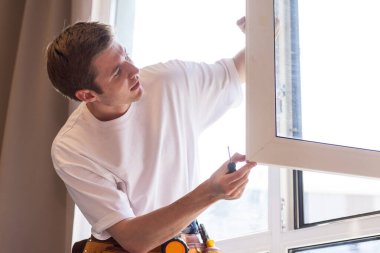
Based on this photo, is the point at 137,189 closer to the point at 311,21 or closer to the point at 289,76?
the point at 289,76

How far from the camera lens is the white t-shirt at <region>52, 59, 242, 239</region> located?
1352mm

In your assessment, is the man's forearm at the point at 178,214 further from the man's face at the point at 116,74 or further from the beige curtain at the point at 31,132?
the beige curtain at the point at 31,132

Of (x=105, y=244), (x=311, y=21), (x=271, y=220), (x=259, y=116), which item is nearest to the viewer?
(x=259, y=116)

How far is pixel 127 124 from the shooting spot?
137 centimetres

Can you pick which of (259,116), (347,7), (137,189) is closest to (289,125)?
(259,116)

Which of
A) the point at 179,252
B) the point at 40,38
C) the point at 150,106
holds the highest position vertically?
the point at 40,38

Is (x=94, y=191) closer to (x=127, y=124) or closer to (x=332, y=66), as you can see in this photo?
(x=127, y=124)

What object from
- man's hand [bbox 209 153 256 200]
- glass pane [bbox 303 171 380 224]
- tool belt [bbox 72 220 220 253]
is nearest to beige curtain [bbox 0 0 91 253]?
tool belt [bbox 72 220 220 253]

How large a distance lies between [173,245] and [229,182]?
10.6 inches

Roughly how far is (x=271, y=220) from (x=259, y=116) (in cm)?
66

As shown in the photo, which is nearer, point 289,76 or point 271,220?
point 289,76

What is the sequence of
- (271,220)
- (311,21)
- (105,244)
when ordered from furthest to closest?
(271,220)
(105,244)
(311,21)

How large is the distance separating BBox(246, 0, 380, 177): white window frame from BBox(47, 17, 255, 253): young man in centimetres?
16

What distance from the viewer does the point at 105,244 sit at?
4.46ft
